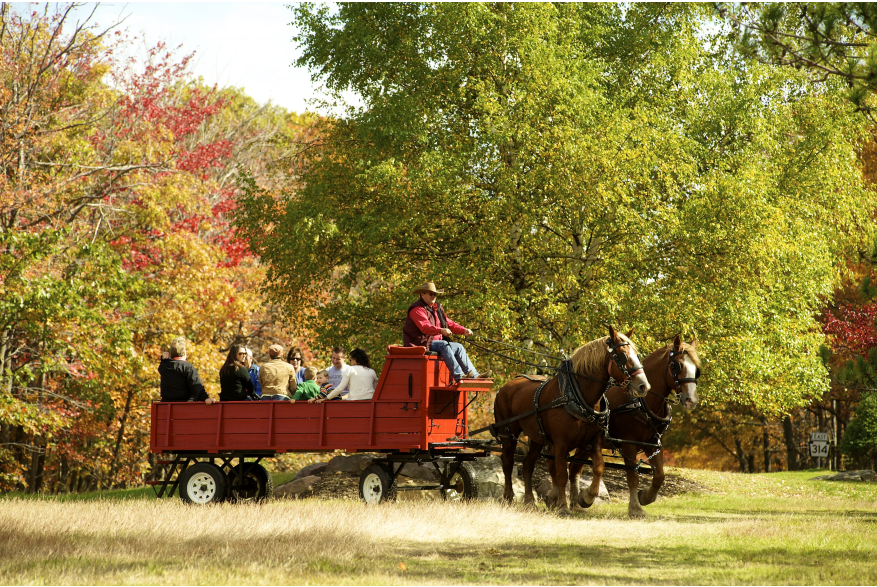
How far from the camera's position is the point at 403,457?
1127 cm

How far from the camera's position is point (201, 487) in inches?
486

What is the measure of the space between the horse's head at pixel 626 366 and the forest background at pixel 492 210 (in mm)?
2919

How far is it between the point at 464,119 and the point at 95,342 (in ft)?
28.5

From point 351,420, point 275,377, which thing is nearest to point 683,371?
point 351,420

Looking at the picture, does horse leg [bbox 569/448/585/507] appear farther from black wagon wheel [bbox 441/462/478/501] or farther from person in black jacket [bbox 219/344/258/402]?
person in black jacket [bbox 219/344/258/402]

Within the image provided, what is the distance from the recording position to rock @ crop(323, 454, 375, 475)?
16.5 metres

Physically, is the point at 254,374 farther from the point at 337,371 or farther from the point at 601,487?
the point at 601,487

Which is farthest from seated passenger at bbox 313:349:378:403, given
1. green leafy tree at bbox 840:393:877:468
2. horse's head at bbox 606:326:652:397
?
green leafy tree at bbox 840:393:877:468

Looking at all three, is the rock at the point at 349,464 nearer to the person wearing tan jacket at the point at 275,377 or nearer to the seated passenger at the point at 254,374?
the seated passenger at the point at 254,374

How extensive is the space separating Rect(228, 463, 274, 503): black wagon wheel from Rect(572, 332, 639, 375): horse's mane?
5230 millimetres

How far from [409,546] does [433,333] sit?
3.78 meters

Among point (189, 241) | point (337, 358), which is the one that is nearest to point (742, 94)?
point (337, 358)

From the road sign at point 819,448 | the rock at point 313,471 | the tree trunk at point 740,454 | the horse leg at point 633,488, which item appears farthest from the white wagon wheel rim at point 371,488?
the tree trunk at point 740,454

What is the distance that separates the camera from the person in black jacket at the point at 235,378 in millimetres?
12102
